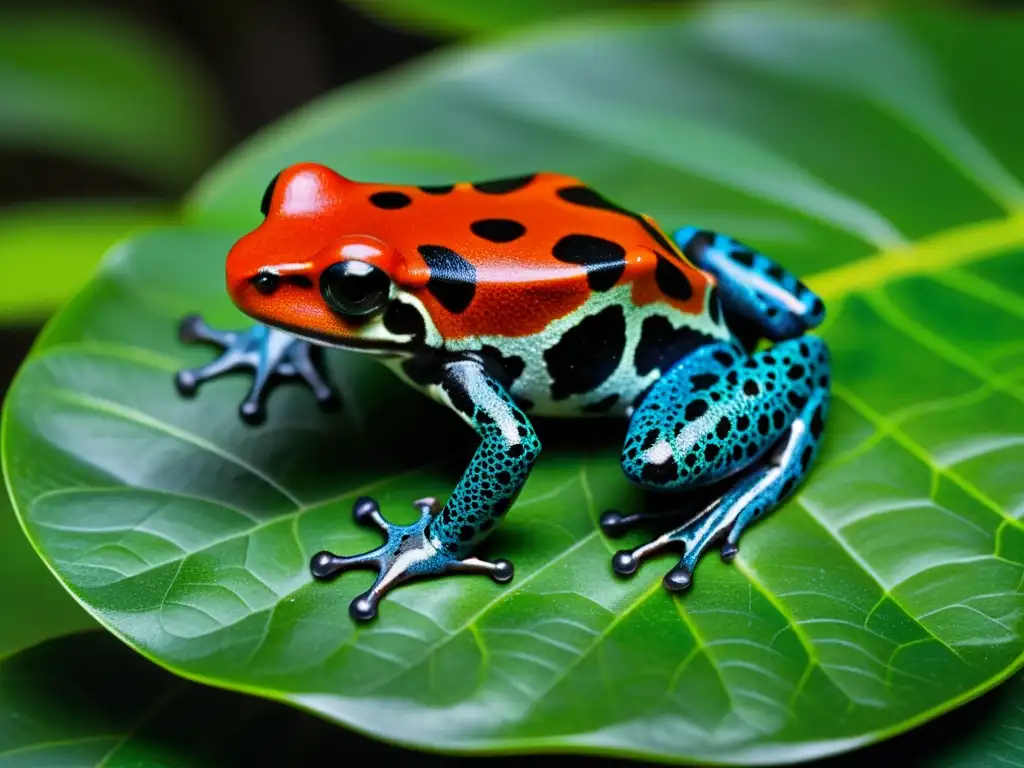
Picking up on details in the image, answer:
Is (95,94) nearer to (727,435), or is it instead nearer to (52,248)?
(52,248)

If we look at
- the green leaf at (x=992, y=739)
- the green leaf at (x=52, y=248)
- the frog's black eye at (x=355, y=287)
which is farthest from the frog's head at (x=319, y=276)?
the green leaf at (x=992, y=739)

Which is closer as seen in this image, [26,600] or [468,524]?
[468,524]

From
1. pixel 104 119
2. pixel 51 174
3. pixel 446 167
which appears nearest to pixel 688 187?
pixel 446 167

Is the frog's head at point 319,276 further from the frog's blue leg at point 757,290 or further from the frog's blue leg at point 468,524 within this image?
the frog's blue leg at point 757,290

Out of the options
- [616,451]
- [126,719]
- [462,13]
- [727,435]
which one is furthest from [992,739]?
[462,13]

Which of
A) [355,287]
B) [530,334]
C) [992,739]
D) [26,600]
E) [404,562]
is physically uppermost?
[355,287]

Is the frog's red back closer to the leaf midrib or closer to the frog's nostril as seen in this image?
the frog's nostril

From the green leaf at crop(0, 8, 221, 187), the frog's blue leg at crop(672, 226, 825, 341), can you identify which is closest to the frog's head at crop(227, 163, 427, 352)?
the frog's blue leg at crop(672, 226, 825, 341)

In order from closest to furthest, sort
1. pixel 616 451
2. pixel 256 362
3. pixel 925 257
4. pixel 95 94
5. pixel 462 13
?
pixel 616 451 → pixel 256 362 → pixel 925 257 → pixel 462 13 → pixel 95 94
